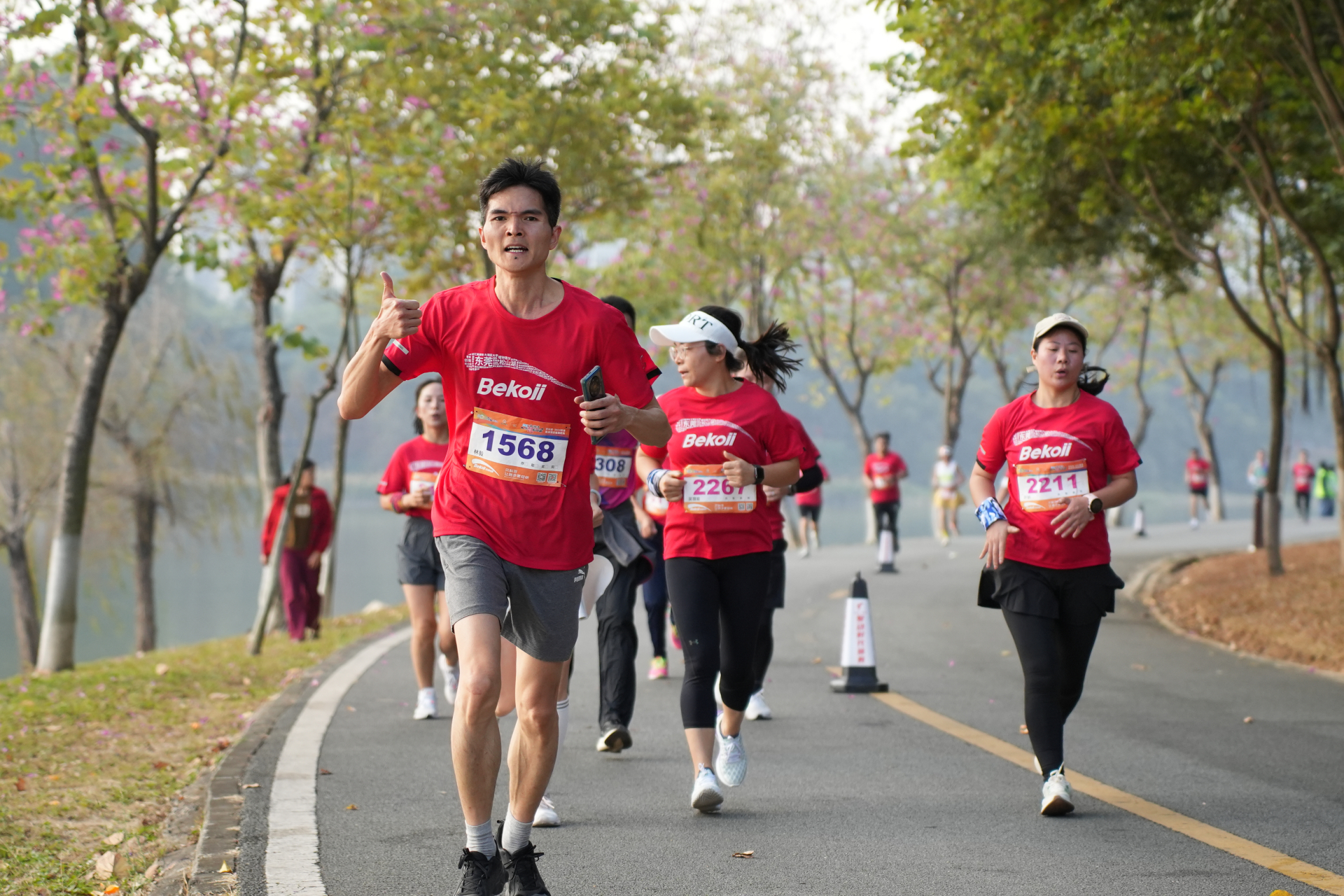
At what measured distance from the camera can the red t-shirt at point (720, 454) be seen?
5.81 m

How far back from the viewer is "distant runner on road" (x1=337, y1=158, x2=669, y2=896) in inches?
160

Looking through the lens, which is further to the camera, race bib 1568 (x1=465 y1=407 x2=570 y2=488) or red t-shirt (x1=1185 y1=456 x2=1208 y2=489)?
red t-shirt (x1=1185 y1=456 x2=1208 y2=489)

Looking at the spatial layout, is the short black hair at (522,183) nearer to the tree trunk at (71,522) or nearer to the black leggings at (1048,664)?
the black leggings at (1048,664)

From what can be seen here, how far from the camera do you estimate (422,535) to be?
26.8ft

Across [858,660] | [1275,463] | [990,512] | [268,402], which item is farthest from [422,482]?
[1275,463]

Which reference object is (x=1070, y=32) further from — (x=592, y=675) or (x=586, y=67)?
(x=586, y=67)

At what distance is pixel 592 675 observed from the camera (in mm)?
10219

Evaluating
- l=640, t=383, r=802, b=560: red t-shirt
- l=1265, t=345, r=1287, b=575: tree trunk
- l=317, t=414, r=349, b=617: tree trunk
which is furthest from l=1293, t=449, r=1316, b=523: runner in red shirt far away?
l=640, t=383, r=802, b=560: red t-shirt

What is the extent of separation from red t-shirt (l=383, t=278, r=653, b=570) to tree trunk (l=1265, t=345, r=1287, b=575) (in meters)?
14.6

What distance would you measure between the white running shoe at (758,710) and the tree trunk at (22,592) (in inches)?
840

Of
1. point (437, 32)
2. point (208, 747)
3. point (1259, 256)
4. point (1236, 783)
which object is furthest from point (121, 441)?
point (1236, 783)

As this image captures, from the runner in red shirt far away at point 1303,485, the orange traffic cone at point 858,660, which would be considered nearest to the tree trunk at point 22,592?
the orange traffic cone at point 858,660

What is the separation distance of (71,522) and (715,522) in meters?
8.13

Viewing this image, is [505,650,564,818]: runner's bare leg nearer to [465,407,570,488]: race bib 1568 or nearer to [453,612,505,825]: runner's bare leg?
[453,612,505,825]: runner's bare leg
